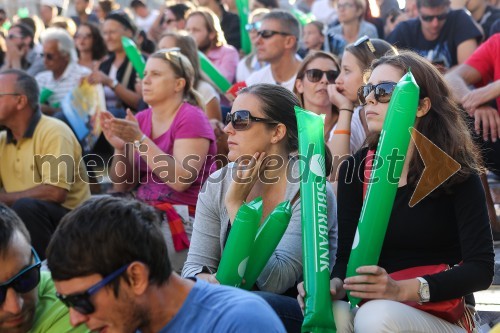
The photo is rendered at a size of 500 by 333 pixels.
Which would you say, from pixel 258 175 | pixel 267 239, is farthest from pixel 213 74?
pixel 267 239

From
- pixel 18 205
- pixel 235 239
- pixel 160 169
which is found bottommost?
pixel 18 205

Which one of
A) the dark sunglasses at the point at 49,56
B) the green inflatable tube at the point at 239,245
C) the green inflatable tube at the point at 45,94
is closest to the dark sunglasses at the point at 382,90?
the green inflatable tube at the point at 239,245

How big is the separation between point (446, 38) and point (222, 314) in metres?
4.94

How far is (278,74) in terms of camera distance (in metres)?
7.00

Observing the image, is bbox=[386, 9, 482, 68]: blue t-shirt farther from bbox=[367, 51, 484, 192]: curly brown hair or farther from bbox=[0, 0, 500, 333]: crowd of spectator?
bbox=[367, 51, 484, 192]: curly brown hair

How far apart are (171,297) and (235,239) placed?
0.90m

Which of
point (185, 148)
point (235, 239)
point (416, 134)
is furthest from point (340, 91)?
→ point (235, 239)

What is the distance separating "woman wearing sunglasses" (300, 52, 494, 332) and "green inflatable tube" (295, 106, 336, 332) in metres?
0.11

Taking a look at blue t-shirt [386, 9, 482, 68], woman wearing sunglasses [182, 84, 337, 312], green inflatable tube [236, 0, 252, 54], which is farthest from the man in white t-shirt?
woman wearing sunglasses [182, 84, 337, 312]

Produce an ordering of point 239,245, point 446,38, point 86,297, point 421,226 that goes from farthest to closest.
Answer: point 446,38 < point 421,226 < point 239,245 < point 86,297

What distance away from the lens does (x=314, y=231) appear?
10.5ft

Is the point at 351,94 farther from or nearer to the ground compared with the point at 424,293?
farther from the ground

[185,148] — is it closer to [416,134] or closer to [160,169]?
[160,169]

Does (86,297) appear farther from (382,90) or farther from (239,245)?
(382,90)
